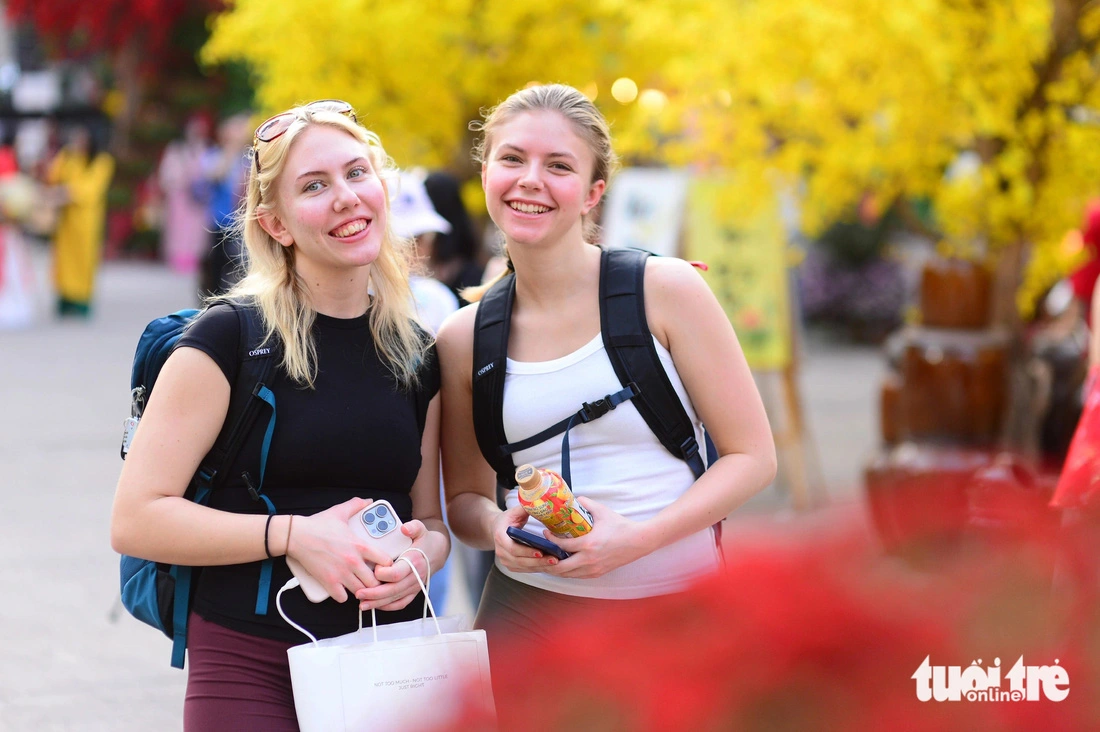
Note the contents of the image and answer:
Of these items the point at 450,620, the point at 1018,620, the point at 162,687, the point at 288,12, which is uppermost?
the point at 288,12

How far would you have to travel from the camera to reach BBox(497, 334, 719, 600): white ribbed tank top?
2344 millimetres

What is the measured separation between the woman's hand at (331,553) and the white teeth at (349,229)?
1.76 feet

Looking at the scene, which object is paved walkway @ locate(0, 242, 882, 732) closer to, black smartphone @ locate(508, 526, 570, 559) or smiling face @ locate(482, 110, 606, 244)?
black smartphone @ locate(508, 526, 570, 559)

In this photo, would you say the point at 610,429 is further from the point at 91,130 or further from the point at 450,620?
the point at 91,130

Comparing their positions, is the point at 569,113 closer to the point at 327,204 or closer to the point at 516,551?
the point at 327,204

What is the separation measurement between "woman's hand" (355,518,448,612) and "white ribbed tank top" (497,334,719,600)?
0.67ft

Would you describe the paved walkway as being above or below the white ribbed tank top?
below

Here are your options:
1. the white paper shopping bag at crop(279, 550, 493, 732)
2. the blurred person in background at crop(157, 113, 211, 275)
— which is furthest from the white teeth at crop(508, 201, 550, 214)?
the blurred person in background at crop(157, 113, 211, 275)

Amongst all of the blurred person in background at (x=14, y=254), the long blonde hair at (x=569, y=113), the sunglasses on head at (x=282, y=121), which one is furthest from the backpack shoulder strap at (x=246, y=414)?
the blurred person in background at (x=14, y=254)

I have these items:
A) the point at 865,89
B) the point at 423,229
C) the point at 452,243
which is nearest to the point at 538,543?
the point at 423,229

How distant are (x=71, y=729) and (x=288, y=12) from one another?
4395mm

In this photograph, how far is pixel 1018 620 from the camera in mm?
980

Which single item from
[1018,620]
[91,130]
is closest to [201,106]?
[91,130]

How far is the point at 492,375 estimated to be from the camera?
95.0 inches
